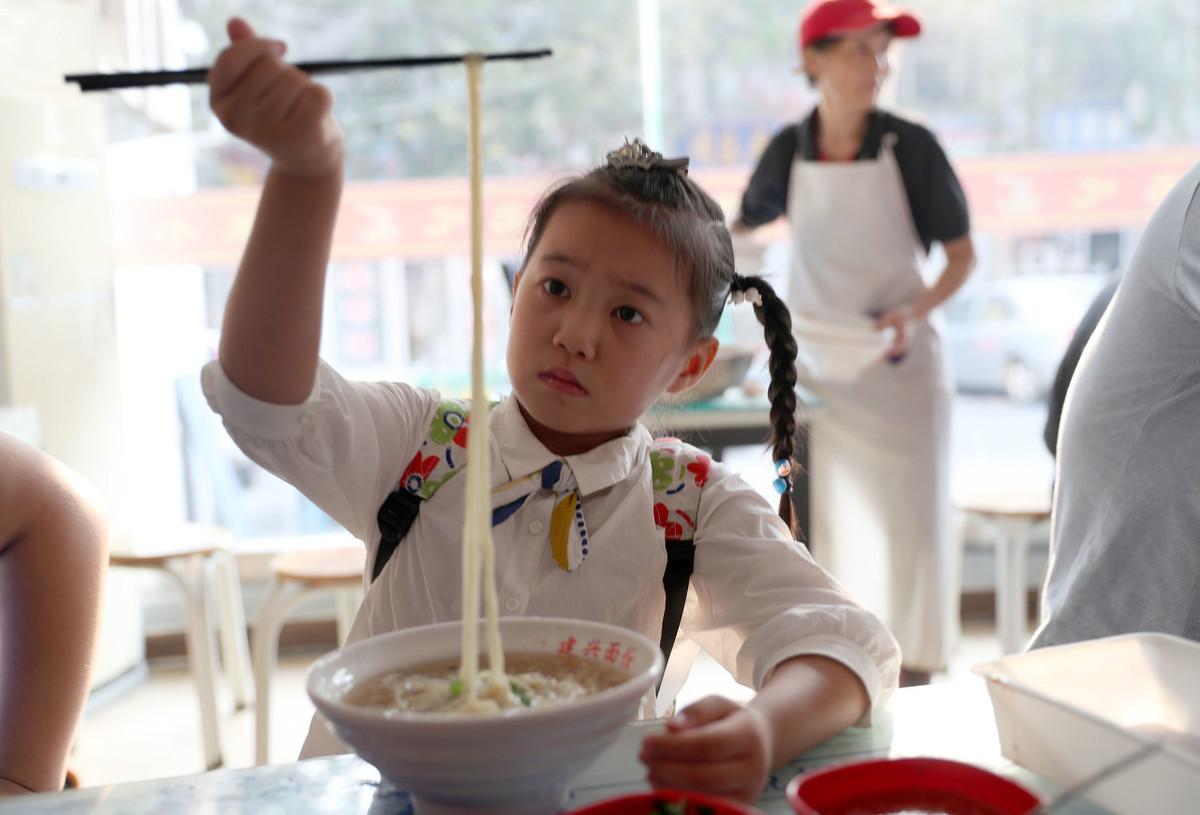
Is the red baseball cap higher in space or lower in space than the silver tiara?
higher

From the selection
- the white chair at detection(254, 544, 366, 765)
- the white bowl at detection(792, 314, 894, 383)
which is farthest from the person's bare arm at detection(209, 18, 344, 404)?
the white bowl at detection(792, 314, 894, 383)

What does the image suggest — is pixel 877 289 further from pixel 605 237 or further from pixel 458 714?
pixel 458 714

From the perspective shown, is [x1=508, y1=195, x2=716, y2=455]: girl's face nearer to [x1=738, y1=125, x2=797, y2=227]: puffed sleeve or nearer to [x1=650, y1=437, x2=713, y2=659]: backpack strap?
[x1=650, y1=437, x2=713, y2=659]: backpack strap

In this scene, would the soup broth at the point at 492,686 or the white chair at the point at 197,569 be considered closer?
the soup broth at the point at 492,686

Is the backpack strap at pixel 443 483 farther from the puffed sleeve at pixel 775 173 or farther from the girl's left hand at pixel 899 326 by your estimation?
the puffed sleeve at pixel 775 173

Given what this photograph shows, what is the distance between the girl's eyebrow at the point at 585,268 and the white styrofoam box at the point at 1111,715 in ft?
1.45

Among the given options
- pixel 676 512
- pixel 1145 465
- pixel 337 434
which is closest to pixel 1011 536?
pixel 1145 465

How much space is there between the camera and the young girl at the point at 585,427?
855mm

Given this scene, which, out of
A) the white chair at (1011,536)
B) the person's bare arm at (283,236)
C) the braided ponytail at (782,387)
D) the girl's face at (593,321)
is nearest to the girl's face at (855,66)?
the white chair at (1011,536)

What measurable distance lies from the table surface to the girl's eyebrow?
1.28 feet

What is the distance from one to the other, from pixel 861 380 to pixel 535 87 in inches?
53.9

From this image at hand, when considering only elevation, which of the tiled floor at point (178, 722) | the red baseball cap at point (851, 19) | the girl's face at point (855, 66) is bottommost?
the tiled floor at point (178, 722)

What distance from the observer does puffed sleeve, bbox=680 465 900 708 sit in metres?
0.87

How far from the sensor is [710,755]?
0.67m
